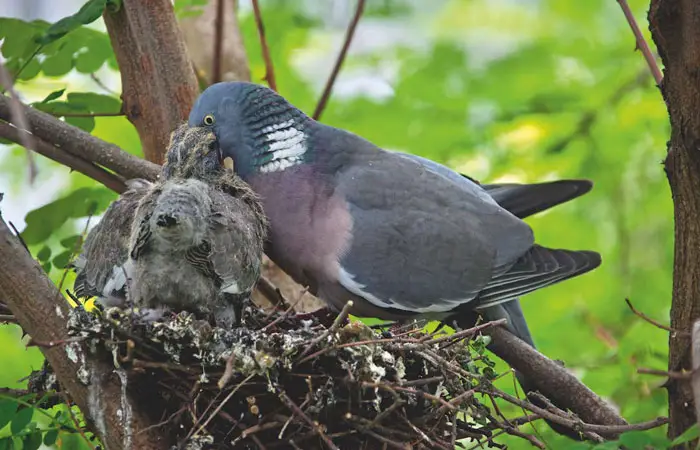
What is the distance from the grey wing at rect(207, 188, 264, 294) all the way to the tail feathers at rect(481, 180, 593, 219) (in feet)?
5.20

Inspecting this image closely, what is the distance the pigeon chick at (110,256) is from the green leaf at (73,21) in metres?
0.60

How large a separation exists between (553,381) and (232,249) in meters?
1.29

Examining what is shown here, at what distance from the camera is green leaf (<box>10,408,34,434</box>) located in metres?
2.92

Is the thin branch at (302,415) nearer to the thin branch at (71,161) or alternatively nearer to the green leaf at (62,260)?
the green leaf at (62,260)

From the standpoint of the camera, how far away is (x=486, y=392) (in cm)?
319

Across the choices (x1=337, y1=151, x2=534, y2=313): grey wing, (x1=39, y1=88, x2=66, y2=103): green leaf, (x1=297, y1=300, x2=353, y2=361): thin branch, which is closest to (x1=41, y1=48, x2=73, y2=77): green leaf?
(x1=39, y1=88, x2=66, y2=103): green leaf

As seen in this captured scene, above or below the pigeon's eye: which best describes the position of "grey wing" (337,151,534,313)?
below

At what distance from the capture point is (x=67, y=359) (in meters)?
2.63

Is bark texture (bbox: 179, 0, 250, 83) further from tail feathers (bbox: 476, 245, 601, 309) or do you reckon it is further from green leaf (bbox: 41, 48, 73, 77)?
tail feathers (bbox: 476, 245, 601, 309)

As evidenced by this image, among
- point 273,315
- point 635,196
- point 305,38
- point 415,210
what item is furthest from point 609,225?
point 273,315

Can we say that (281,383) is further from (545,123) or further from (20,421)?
(545,123)

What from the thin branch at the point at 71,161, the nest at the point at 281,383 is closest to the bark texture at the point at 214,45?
the thin branch at the point at 71,161

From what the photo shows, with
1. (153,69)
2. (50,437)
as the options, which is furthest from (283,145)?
(50,437)

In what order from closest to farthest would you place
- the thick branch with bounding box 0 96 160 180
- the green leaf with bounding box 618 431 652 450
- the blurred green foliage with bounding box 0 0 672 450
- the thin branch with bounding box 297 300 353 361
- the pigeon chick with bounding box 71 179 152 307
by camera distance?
the green leaf with bounding box 618 431 652 450 → the thin branch with bounding box 297 300 353 361 → the pigeon chick with bounding box 71 179 152 307 → the thick branch with bounding box 0 96 160 180 → the blurred green foliage with bounding box 0 0 672 450
